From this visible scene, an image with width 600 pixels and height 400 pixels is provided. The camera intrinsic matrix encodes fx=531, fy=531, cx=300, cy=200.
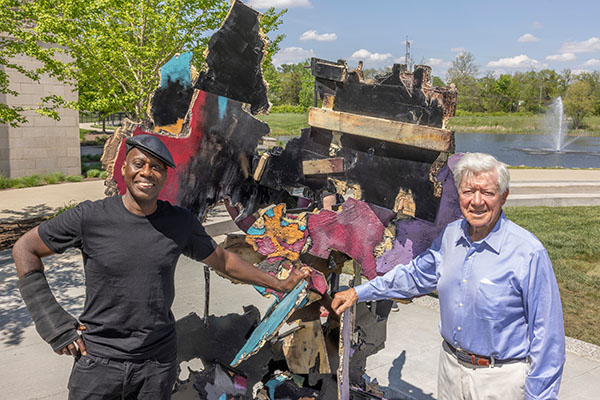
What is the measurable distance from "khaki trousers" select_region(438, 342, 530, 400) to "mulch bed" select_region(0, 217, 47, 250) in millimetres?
8542

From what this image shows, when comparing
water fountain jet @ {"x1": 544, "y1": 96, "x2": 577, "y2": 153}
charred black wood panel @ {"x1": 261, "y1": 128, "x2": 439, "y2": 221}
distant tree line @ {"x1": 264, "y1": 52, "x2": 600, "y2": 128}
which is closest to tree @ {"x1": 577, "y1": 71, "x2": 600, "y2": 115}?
distant tree line @ {"x1": 264, "y1": 52, "x2": 600, "y2": 128}

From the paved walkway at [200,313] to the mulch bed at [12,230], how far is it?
0.65m

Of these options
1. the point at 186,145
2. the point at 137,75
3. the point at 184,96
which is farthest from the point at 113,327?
the point at 137,75

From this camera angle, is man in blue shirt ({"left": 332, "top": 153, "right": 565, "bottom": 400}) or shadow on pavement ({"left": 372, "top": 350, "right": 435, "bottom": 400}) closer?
man in blue shirt ({"left": 332, "top": 153, "right": 565, "bottom": 400})

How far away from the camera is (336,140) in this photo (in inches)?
109

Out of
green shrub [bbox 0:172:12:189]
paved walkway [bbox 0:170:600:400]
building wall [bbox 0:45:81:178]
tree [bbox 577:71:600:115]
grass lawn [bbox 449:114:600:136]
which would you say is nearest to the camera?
paved walkway [bbox 0:170:600:400]

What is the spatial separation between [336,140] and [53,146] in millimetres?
15175

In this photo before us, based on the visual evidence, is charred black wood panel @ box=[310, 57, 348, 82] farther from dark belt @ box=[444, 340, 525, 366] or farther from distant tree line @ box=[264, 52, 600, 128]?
distant tree line @ box=[264, 52, 600, 128]

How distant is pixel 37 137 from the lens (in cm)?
1551

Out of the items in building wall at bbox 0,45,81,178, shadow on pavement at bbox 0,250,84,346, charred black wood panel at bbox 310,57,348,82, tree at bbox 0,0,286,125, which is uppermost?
tree at bbox 0,0,286,125

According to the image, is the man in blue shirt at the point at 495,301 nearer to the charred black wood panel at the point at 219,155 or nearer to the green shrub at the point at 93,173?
the charred black wood panel at the point at 219,155

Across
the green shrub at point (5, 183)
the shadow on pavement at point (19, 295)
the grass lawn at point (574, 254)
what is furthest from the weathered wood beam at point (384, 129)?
the green shrub at point (5, 183)

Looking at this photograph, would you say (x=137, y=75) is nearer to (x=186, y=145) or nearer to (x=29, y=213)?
(x=29, y=213)

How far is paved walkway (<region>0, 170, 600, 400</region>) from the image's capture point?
4.49 meters
